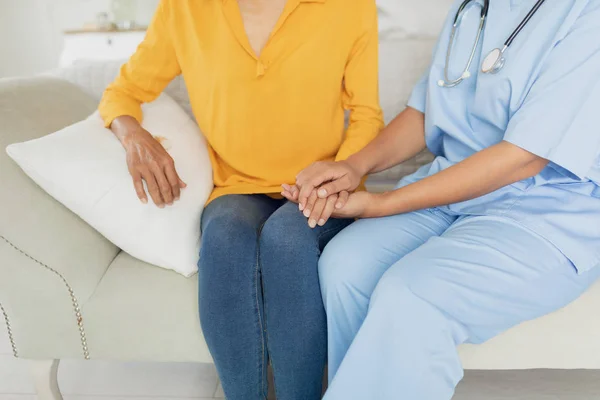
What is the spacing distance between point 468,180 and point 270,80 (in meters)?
0.45

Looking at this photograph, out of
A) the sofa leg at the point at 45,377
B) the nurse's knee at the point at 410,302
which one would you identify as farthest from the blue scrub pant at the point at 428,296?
the sofa leg at the point at 45,377

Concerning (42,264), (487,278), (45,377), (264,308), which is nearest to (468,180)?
(487,278)

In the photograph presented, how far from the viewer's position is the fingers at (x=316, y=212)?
100cm

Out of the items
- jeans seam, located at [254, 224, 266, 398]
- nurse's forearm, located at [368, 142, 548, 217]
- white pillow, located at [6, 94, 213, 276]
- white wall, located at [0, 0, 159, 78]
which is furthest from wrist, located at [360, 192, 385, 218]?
white wall, located at [0, 0, 159, 78]

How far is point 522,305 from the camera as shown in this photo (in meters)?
0.92

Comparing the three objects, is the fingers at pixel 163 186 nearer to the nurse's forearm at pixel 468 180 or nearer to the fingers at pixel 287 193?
the fingers at pixel 287 193

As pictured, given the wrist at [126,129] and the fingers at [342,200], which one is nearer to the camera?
the fingers at [342,200]

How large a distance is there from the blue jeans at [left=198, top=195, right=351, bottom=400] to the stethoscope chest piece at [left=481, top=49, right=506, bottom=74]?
42 centimetres

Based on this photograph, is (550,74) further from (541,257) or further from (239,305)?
(239,305)

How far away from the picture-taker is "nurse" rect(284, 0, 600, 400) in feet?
2.79

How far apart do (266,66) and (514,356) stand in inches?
28.6

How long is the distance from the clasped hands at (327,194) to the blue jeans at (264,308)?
4 cm

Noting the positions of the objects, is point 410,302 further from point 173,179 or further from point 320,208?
point 173,179

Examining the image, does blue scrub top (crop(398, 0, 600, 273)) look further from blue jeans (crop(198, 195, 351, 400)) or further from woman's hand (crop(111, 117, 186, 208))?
woman's hand (crop(111, 117, 186, 208))
